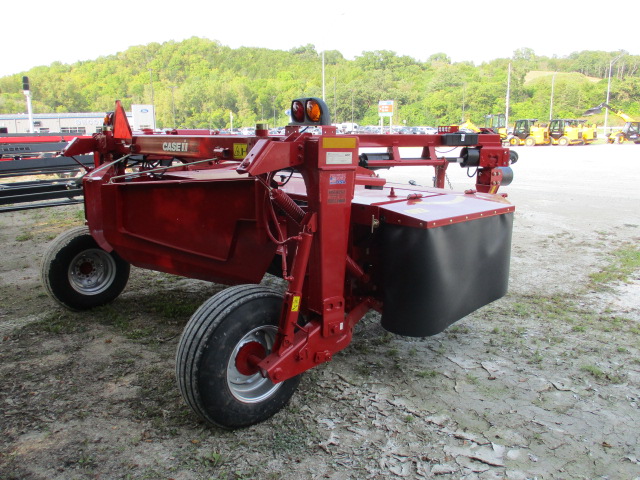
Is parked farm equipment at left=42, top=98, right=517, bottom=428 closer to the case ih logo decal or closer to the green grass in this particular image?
the case ih logo decal

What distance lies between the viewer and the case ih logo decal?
129 inches

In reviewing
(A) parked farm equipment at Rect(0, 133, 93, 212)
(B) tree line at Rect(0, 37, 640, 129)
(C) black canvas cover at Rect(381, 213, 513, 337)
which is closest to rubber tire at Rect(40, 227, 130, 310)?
(A) parked farm equipment at Rect(0, 133, 93, 212)

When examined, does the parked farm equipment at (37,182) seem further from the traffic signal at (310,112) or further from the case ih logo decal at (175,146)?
the traffic signal at (310,112)

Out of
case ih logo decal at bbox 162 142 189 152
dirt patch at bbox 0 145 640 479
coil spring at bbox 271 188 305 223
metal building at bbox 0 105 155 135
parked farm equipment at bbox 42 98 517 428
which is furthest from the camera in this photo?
metal building at bbox 0 105 155 135

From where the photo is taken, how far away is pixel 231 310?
2.56 meters

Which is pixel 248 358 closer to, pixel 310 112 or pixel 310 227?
pixel 310 227

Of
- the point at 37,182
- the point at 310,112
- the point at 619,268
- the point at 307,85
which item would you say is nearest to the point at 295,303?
the point at 310,112

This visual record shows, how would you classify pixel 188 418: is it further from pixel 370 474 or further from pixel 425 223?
pixel 425 223

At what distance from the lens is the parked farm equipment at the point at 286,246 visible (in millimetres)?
2600

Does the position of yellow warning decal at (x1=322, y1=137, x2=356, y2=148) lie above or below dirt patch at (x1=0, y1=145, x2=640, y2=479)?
above

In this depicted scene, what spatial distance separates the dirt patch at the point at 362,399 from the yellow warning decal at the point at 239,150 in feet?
4.42

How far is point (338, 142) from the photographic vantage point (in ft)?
8.70

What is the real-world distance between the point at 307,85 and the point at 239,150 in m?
87.4

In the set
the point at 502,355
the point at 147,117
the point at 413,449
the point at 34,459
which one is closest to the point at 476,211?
the point at 502,355
